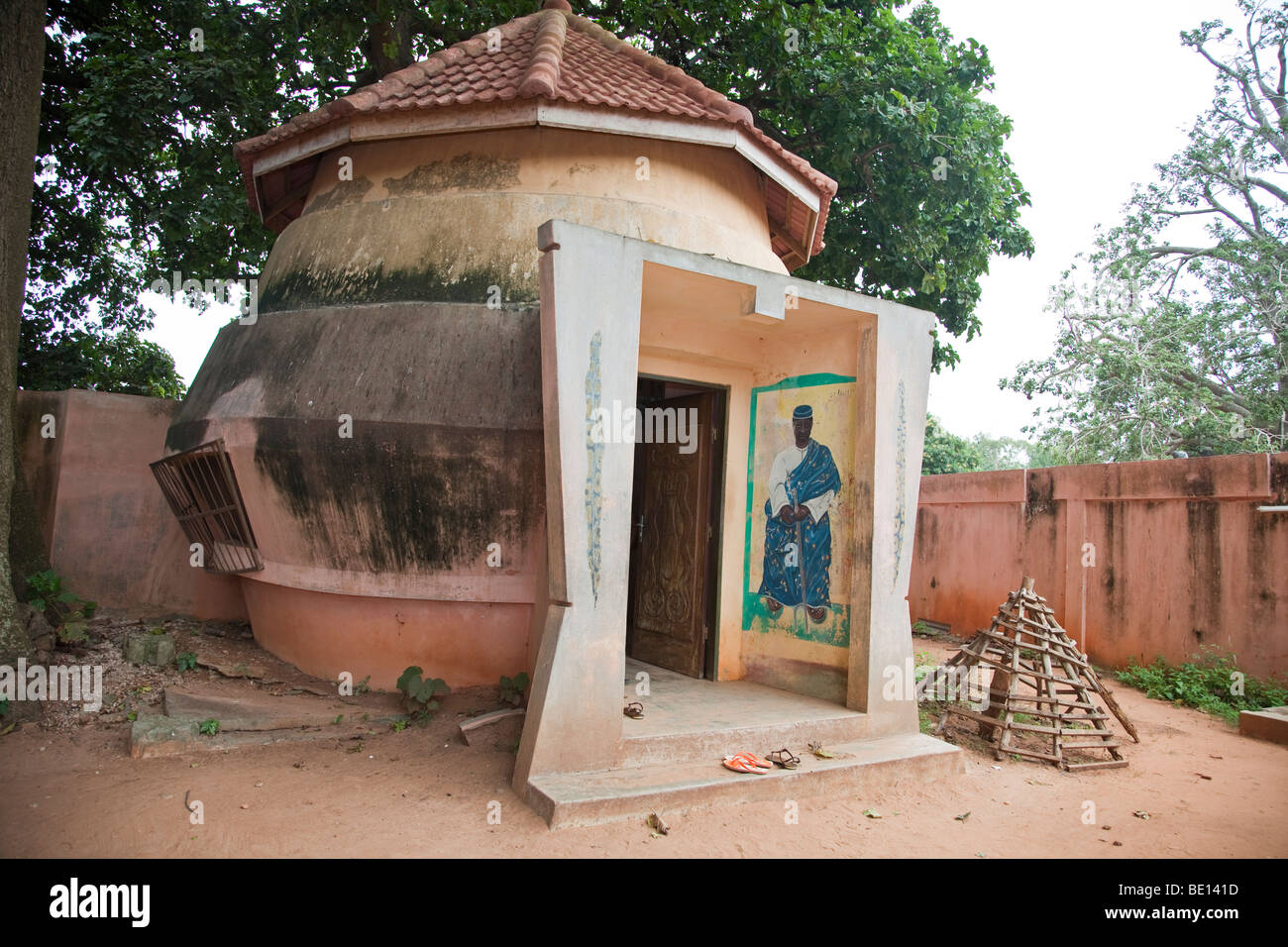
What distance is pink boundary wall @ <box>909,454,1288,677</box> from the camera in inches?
313

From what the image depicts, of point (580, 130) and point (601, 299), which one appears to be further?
point (580, 130)

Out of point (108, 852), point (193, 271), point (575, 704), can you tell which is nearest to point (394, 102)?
point (575, 704)

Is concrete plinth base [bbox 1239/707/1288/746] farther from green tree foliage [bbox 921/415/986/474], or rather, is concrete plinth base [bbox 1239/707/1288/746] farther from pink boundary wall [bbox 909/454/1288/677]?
green tree foliage [bbox 921/415/986/474]

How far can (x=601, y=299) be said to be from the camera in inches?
185

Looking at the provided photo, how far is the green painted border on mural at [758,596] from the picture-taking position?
598 centimetres

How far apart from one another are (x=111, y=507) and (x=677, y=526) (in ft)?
17.3

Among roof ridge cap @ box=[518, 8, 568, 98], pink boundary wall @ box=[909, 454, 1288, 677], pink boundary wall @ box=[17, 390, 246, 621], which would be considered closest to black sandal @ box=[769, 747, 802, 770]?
roof ridge cap @ box=[518, 8, 568, 98]

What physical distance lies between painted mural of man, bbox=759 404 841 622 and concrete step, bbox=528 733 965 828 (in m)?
1.18

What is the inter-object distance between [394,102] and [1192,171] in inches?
773

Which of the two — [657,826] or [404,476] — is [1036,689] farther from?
[404,476]

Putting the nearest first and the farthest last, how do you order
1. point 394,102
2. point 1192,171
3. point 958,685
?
point 394,102 < point 958,685 < point 1192,171

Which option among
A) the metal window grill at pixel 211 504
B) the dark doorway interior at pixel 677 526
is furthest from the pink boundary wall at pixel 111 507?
the dark doorway interior at pixel 677 526

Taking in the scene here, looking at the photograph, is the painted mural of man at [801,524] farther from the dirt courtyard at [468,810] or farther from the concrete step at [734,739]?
the dirt courtyard at [468,810]
